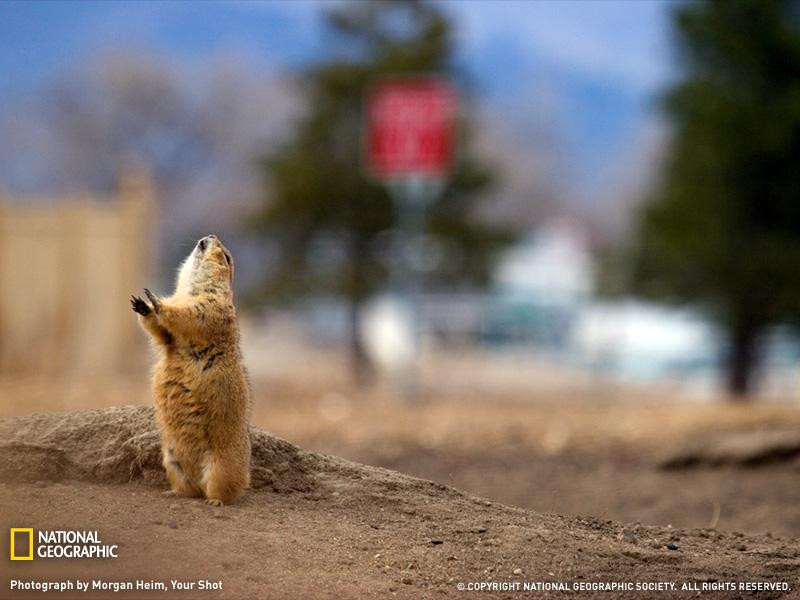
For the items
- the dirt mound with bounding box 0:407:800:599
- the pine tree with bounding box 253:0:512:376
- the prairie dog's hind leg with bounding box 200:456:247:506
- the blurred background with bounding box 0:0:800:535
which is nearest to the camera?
the dirt mound with bounding box 0:407:800:599

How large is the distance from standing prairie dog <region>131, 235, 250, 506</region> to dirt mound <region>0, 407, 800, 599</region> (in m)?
0.13

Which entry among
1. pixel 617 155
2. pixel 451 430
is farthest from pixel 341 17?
pixel 617 155

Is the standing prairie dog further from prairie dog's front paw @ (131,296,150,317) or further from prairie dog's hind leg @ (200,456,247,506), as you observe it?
prairie dog's front paw @ (131,296,150,317)

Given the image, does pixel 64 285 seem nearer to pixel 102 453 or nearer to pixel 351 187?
pixel 351 187

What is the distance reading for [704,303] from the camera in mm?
18234

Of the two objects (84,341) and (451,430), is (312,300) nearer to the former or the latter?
(84,341)

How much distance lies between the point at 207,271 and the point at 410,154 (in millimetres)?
12101

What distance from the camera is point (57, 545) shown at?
4.41 m

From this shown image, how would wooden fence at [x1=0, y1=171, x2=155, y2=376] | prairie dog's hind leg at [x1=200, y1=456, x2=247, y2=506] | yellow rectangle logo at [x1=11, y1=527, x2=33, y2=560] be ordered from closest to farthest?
yellow rectangle logo at [x1=11, y1=527, x2=33, y2=560] → prairie dog's hind leg at [x1=200, y1=456, x2=247, y2=506] → wooden fence at [x1=0, y1=171, x2=155, y2=376]

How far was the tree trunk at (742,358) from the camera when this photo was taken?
18.0 metres

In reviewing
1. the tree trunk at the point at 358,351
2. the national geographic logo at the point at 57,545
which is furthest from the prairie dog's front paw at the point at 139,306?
the tree trunk at the point at 358,351

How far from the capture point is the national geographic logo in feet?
14.3

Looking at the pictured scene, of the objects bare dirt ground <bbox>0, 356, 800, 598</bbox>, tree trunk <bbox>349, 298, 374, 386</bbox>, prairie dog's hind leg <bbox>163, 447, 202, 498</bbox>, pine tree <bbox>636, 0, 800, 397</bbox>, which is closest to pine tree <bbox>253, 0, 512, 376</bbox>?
tree trunk <bbox>349, 298, 374, 386</bbox>

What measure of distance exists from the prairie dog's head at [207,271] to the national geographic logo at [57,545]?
1257 millimetres
